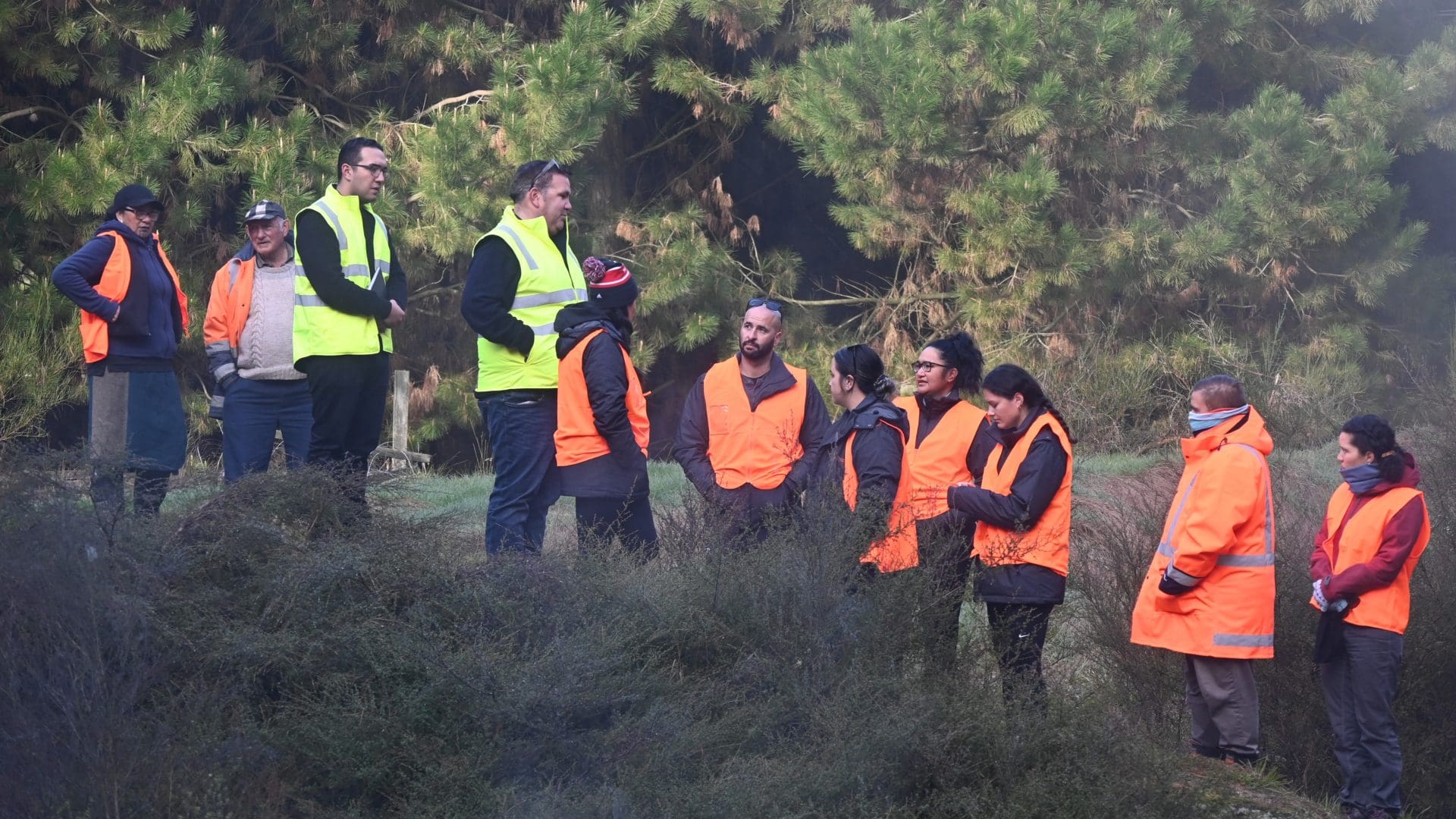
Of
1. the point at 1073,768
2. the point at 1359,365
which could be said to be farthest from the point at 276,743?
the point at 1359,365

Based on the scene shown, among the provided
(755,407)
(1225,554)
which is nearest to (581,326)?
(755,407)

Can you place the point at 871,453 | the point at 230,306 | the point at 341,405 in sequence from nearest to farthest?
1. the point at 871,453
2. the point at 341,405
3. the point at 230,306

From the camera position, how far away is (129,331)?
6535 mm

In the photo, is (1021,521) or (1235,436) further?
(1235,436)

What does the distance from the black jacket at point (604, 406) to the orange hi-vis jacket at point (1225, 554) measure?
2.19 meters

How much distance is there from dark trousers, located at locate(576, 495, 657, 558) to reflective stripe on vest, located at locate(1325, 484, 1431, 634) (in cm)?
282

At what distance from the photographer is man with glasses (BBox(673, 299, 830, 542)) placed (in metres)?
5.77

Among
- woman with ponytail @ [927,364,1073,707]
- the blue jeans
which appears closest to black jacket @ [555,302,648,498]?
the blue jeans

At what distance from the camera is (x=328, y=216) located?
612 cm

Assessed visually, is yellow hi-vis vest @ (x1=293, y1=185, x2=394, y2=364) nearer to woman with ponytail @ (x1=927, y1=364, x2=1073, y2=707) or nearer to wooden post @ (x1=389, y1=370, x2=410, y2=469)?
woman with ponytail @ (x1=927, y1=364, x2=1073, y2=707)

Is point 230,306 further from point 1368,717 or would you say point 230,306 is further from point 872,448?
point 1368,717

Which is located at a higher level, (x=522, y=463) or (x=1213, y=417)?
(x=1213, y=417)

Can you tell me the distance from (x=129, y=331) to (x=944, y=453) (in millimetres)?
3829

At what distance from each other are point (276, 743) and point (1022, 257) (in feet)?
34.8
